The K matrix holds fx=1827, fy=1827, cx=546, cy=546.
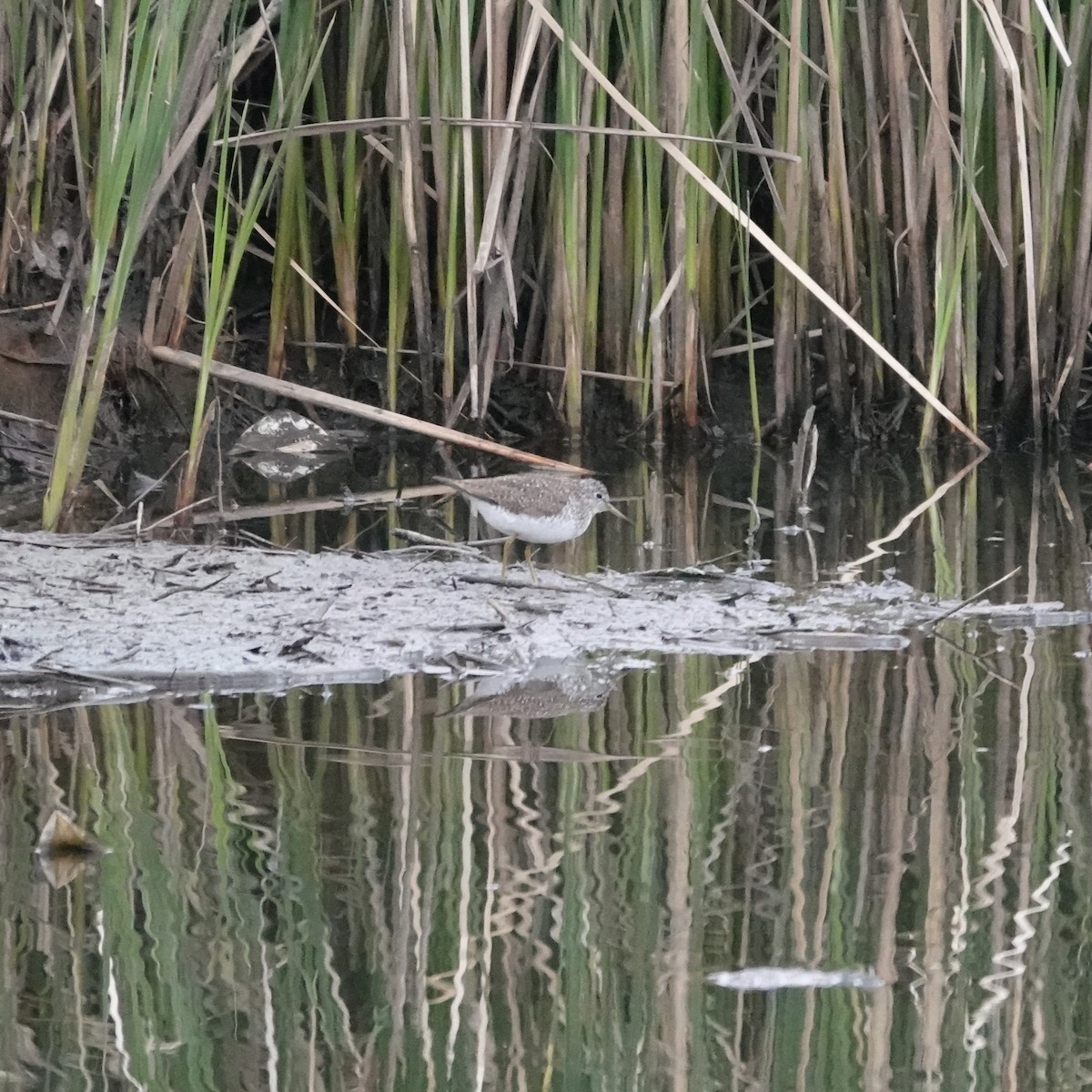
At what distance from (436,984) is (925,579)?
2.89 meters

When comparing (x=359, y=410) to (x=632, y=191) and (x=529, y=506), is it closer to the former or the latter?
(x=632, y=191)

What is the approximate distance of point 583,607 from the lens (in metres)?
4.30

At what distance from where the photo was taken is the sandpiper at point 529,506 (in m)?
4.62

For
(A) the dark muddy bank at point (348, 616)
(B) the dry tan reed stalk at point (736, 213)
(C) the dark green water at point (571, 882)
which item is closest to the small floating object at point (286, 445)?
(B) the dry tan reed stalk at point (736, 213)

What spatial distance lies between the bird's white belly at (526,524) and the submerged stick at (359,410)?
143 cm

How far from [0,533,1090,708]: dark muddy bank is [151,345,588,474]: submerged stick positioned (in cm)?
133

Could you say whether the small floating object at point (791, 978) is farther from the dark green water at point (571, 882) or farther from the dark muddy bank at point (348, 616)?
the dark muddy bank at point (348, 616)

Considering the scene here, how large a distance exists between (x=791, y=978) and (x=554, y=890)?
1.31 feet

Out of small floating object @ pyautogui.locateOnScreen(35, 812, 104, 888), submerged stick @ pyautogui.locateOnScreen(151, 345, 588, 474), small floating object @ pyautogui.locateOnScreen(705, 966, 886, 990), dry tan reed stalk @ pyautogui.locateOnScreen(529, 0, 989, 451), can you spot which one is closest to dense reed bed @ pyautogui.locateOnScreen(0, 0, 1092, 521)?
dry tan reed stalk @ pyautogui.locateOnScreen(529, 0, 989, 451)

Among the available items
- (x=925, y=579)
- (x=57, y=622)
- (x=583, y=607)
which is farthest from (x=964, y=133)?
(x=57, y=622)

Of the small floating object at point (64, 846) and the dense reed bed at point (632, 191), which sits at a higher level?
the dense reed bed at point (632, 191)

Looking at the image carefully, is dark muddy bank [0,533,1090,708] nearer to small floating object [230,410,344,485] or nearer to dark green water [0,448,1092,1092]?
dark green water [0,448,1092,1092]

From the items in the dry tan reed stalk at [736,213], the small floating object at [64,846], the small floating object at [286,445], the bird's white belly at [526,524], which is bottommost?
the small floating object at [286,445]

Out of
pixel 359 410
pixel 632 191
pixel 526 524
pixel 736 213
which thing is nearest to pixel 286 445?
pixel 359 410
